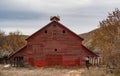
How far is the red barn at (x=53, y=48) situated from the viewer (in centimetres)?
6706

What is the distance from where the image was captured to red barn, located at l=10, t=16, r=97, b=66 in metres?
67.1

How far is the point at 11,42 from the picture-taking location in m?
109

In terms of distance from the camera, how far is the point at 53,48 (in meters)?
68.1

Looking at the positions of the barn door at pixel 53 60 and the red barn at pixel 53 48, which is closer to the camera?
the barn door at pixel 53 60

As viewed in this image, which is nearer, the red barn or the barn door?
the barn door

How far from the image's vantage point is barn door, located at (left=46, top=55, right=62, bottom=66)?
2632 inches

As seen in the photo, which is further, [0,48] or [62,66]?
[0,48]

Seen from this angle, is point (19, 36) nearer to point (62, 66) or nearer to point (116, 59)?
point (62, 66)

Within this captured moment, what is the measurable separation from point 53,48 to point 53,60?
222 cm

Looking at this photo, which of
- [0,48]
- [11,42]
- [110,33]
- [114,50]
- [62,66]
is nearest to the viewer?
[114,50]

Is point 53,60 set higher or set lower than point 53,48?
lower

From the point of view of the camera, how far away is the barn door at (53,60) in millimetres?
66850

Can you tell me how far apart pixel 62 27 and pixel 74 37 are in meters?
2.77

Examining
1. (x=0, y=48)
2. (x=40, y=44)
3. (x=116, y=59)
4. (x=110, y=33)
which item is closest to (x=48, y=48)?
(x=40, y=44)
